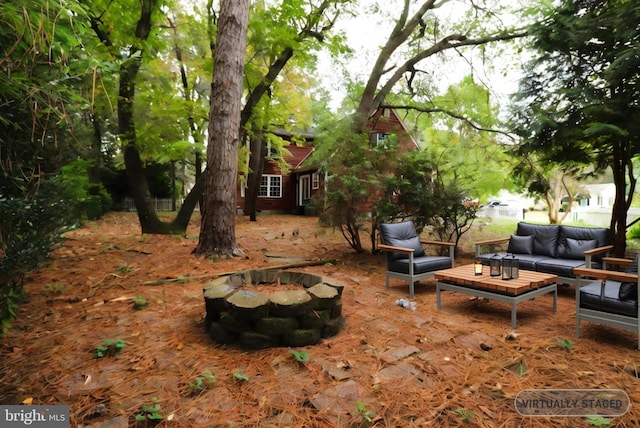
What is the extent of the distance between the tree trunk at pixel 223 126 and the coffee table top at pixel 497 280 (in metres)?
3.68

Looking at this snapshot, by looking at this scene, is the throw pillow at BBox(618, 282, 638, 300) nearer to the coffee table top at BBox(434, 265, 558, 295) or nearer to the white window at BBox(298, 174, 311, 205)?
the coffee table top at BBox(434, 265, 558, 295)

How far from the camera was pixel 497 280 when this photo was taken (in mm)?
3916

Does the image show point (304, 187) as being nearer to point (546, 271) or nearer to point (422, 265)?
point (422, 265)

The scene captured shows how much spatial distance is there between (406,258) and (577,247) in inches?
103

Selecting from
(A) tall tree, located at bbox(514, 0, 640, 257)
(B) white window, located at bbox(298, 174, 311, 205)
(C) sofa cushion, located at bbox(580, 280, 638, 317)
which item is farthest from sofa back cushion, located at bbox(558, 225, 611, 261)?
(B) white window, located at bbox(298, 174, 311, 205)

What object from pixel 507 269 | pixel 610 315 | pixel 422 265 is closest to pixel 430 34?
pixel 422 265

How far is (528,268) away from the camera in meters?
5.13

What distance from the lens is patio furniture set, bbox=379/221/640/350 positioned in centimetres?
313

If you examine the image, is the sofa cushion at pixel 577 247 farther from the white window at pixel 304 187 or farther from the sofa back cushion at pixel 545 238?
the white window at pixel 304 187

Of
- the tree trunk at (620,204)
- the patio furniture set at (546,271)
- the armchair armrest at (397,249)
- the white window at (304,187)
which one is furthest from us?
the white window at (304,187)

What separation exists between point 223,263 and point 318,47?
618cm

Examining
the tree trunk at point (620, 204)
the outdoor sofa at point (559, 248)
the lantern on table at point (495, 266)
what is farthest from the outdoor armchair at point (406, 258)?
the tree trunk at point (620, 204)

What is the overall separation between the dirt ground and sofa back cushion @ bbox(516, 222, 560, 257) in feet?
3.94

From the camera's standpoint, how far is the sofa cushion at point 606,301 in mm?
3035
